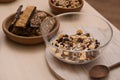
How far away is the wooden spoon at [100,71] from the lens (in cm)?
74

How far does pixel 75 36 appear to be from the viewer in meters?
0.88

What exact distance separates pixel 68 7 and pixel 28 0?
0.79ft

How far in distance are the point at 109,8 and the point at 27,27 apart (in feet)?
5.06

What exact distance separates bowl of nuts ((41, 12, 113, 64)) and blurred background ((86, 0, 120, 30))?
1122 millimetres

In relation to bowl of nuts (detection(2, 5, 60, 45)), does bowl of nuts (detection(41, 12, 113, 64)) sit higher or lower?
lower

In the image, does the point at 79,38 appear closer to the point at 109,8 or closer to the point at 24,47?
the point at 24,47

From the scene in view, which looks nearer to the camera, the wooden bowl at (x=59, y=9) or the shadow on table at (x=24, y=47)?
the shadow on table at (x=24, y=47)

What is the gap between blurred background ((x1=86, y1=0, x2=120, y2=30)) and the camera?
2131 millimetres

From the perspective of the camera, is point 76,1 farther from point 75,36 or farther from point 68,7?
point 75,36

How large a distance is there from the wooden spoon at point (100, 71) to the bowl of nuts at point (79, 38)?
35 mm

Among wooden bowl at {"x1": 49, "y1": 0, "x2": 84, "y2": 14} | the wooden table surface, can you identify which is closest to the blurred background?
wooden bowl at {"x1": 49, "y1": 0, "x2": 84, "y2": 14}

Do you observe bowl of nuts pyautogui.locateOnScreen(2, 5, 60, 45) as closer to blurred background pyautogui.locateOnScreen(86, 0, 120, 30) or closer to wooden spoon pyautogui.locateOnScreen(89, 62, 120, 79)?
wooden spoon pyautogui.locateOnScreen(89, 62, 120, 79)

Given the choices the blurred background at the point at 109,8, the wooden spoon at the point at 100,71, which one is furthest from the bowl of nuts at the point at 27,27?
the blurred background at the point at 109,8

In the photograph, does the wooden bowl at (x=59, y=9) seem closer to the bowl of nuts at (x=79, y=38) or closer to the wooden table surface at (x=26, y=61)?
the bowl of nuts at (x=79, y=38)
